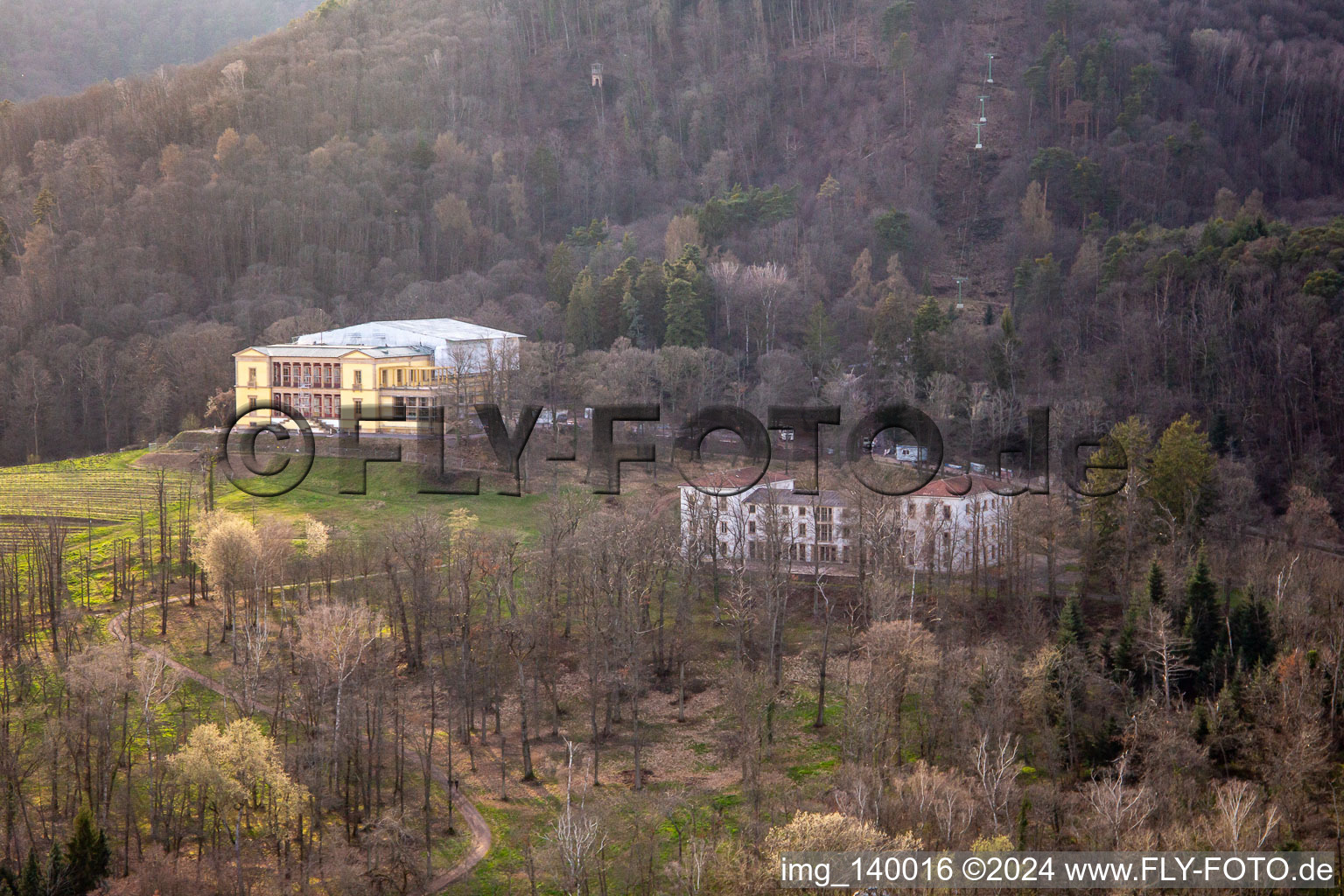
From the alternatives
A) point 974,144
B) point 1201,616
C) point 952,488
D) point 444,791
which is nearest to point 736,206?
point 974,144

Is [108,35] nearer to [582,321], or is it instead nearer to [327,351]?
[582,321]

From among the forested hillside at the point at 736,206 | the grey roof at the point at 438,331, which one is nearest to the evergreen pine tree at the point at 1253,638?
the forested hillside at the point at 736,206

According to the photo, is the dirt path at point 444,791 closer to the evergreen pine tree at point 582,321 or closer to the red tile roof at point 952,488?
the red tile roof at point 952,488

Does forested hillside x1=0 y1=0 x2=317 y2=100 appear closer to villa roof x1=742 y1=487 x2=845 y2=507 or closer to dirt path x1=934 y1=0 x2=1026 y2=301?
dirt path x1=934 y1=0 x2=1026 y2=301

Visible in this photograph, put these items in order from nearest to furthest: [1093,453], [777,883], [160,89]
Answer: [777,883] → [1093,453] → [160,89]

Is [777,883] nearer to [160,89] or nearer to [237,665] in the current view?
[237,665]

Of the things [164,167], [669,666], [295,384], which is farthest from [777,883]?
[164,167]
